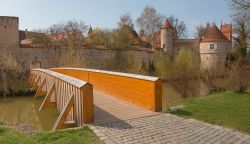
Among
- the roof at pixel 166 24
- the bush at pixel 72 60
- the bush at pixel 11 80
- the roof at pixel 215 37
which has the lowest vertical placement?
the bush at pixel 11 80

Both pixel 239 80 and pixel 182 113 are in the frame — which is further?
pixel 239 80

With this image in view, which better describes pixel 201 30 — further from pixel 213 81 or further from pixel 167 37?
pixel 213 81

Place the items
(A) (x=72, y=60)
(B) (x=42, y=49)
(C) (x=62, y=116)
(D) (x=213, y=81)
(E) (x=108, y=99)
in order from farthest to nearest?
(B) (x=42, y=49)
(A) (x=72, y=60)
(D) (x=213, y=81)
(E) (x=108, y=99)
(C) (x=62, y=116)

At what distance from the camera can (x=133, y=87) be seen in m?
7.93

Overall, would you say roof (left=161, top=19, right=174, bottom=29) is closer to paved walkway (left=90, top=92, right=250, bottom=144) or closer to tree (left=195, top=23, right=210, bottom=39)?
tree (left=195, top=23, right=210, bottom=39)

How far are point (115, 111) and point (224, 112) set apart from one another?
294 cm

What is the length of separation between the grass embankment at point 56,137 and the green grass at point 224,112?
9.01 feet

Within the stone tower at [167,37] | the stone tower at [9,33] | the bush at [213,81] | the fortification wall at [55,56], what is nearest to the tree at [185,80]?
the bush at [213,81]

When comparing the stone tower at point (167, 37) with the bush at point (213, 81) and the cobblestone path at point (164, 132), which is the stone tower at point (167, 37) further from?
the cobblestone path at point (164, 132)

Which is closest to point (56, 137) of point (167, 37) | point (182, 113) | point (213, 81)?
point (182, 113)

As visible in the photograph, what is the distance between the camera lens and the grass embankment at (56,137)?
467cm

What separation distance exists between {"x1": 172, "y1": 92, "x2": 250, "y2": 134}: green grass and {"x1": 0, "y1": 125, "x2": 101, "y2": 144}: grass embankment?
2747 millimetres

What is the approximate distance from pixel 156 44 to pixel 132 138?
4391 centimetres

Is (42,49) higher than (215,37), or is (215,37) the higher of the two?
(215,37)
